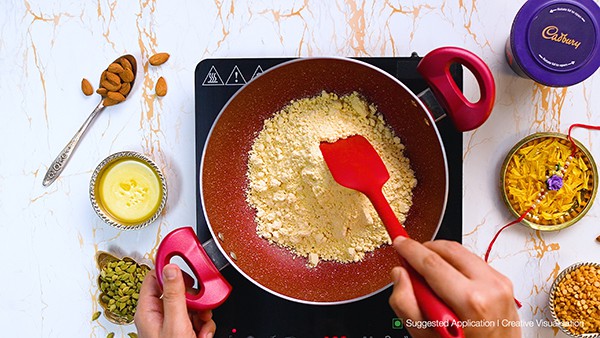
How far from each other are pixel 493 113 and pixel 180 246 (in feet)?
2.05

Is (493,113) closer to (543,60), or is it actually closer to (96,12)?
(543,60)

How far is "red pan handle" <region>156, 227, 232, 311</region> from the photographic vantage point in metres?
0.90

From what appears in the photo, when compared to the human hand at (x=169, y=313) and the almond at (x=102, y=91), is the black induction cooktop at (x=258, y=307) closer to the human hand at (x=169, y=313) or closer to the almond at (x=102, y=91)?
the human hand at (x=169, y=313)

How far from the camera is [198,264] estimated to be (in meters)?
0.92

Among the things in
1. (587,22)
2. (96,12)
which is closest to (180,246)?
(96,12)

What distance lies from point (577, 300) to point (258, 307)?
1.90 ft

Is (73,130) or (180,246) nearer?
(180,246)

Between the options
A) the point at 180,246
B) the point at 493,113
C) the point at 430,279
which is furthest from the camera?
the point at 493,113

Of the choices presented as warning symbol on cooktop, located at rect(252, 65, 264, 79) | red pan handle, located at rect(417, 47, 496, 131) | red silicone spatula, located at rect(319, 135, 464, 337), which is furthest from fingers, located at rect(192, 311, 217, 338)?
red pan handle, located at rect(417, 47, 496, 131)

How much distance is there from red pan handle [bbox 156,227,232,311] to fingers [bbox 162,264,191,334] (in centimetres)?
4

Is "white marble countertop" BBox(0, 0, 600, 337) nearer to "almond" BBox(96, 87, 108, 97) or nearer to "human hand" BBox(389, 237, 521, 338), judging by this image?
"almond" BBox(96, 87, 108, 97)

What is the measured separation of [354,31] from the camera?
104 cm

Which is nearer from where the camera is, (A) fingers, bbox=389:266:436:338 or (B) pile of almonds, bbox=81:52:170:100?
(A) fingers, bbox=389:266:436:338

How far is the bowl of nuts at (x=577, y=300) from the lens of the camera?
0.97m
